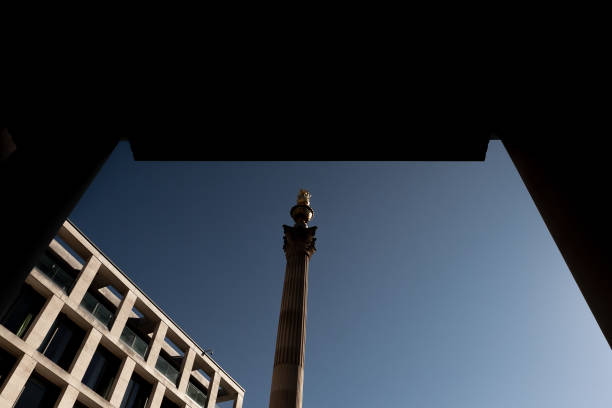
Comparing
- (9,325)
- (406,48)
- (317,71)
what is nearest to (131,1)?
(317,71)

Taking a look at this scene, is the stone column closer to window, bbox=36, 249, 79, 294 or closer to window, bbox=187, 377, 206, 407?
window, bbox=36, 249, 79, 294

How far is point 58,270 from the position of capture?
2870cm

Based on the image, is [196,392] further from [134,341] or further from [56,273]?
[56,273]

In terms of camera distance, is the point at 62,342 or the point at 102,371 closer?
the point at 62,342

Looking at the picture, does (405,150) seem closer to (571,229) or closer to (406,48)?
(406,48)

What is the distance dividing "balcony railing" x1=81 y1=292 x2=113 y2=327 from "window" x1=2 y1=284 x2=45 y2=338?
323 centimetres

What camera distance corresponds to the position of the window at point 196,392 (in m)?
37.9

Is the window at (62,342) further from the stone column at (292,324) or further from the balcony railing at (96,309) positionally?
the stone column at (292,324)

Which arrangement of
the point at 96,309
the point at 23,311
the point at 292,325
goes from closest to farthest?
the point at 292,325 → the point at 23,311 → the point at 96,309

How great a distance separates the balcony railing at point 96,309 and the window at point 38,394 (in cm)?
538

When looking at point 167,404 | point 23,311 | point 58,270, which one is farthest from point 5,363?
point 167,404

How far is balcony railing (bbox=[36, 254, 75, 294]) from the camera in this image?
27784mm

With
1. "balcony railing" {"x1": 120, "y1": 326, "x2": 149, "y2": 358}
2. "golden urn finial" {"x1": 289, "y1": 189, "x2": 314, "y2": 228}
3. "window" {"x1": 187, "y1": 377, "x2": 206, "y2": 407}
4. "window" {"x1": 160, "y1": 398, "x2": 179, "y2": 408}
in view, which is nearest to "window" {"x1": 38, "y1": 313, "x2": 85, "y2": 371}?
"balcony railing" {"x1": 120, "y1": 326, "x2": 149, "y2": 358}

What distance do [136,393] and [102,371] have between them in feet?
12.5
